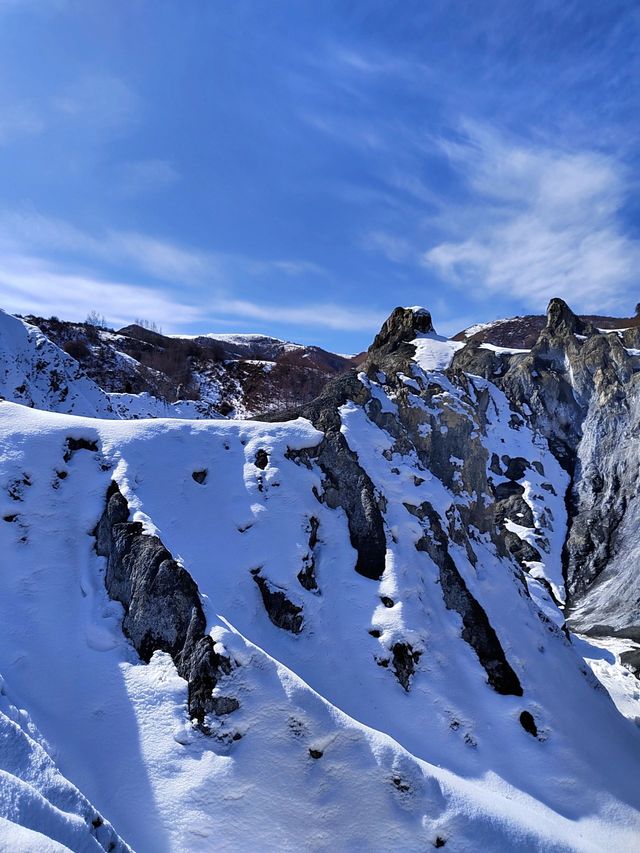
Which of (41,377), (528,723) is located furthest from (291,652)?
(41,377)

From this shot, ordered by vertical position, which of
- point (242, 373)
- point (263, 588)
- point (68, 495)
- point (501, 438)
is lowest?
point (263, 588)

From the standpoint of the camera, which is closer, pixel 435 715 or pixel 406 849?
pixel 406 849

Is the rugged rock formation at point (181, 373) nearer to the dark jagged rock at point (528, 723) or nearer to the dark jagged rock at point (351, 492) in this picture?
the dark jagged rock at point (351, 492)

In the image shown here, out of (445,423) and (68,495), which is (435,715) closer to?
(68,495)

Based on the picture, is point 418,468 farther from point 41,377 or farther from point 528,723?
point 41,377

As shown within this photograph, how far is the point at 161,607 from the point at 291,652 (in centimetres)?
444

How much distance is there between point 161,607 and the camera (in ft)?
44.6

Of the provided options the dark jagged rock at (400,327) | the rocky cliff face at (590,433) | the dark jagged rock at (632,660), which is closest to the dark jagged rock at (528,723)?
the dark jagged rock at (632,660)

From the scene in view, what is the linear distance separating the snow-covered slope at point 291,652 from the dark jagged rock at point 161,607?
6cm

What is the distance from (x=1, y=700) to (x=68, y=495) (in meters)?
7.18

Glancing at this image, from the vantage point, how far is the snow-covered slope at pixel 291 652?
37.0ft

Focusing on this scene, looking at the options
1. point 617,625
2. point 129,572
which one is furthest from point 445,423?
point 129,572

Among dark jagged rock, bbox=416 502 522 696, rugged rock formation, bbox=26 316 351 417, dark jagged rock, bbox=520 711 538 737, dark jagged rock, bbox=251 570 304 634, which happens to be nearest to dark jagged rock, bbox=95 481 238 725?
dark jagged rock, bbox=251 570 304 634

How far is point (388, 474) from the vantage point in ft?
75.4
